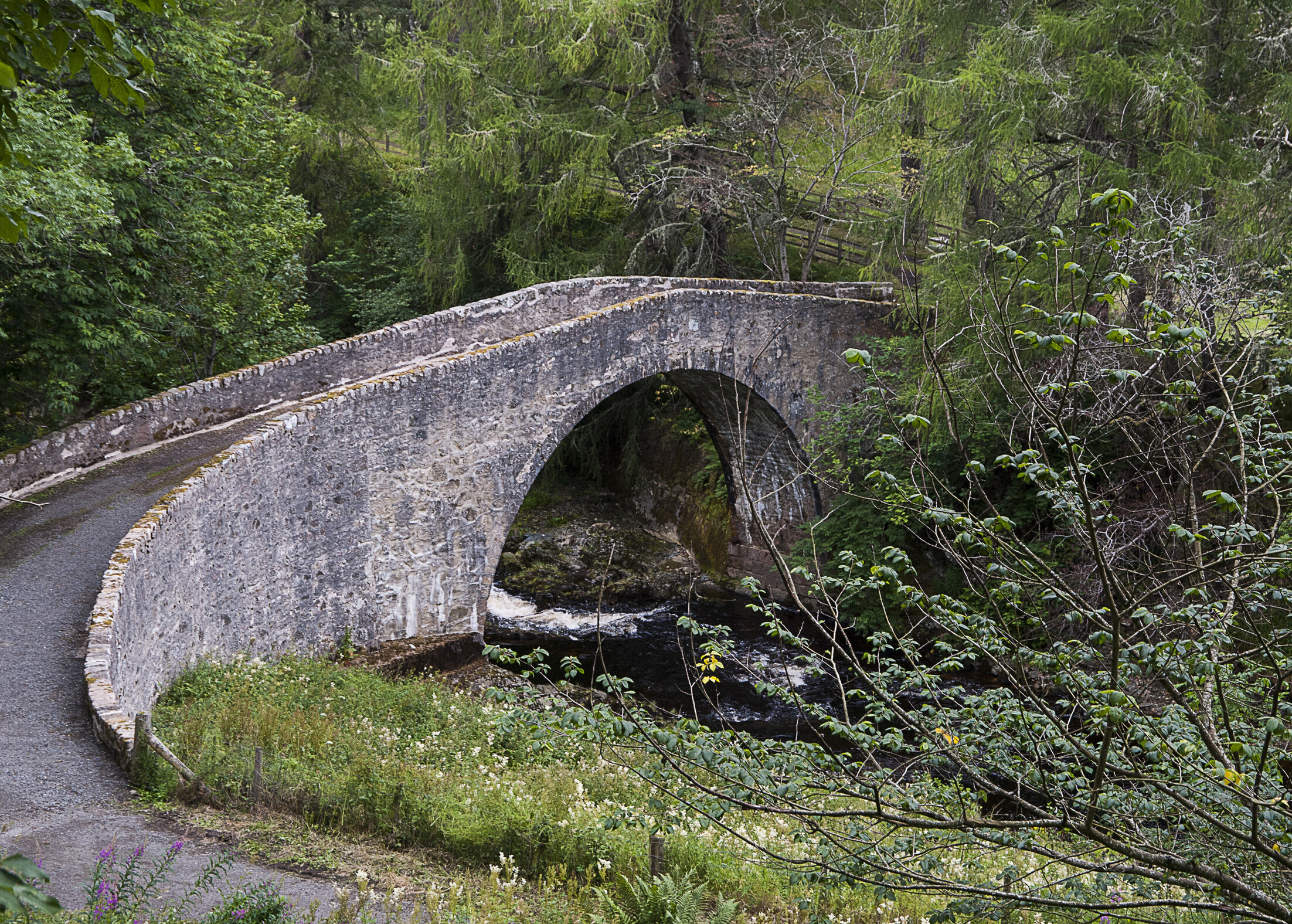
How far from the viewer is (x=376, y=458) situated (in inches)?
442

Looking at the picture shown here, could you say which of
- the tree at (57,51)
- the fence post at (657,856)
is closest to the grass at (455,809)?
the fence post at (657,856)

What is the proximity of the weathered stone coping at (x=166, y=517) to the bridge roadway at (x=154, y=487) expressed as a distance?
0.04 meters

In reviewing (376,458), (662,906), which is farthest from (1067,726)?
(376,458)

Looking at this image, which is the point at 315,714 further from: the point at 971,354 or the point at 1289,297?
the point at 1289,297

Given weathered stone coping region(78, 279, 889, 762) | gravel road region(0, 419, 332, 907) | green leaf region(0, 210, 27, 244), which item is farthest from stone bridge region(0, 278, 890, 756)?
green leaf region(0, 210, 27, 244)

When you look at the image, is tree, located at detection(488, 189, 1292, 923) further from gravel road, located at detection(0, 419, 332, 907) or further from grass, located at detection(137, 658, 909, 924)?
gravel road, located at detection(0, 419, 332, 907)

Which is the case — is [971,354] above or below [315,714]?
above

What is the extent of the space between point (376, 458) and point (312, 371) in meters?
2.88

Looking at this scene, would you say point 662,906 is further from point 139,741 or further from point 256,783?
point 139,741

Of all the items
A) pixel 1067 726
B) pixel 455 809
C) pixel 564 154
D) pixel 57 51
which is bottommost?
pixel 455 809

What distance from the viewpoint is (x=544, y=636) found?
15.8m

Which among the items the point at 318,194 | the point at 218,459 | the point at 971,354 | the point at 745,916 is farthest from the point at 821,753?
the point at 318,194

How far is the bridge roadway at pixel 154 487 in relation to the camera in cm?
579

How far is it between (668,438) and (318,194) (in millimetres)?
11146
